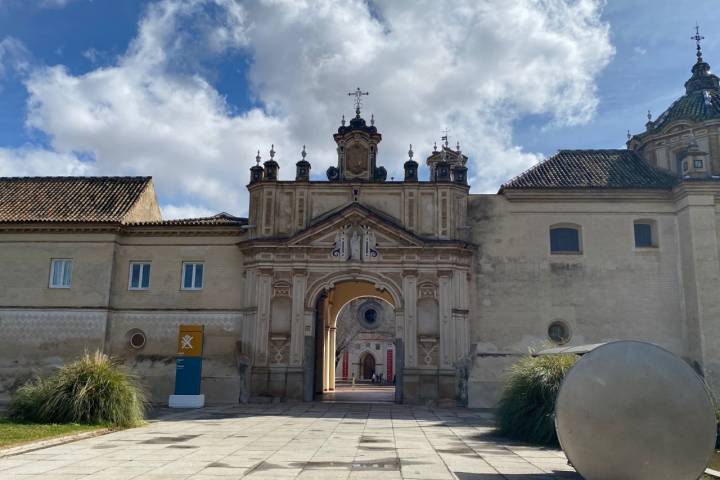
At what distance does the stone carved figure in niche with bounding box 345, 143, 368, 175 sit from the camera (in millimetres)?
29781

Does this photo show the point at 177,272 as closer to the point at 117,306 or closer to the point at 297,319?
the point at 117,306

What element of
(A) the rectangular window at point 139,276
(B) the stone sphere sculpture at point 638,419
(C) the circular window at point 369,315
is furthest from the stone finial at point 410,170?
(C) the circular window at point 369,315

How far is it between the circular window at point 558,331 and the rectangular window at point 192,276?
15.8 meters

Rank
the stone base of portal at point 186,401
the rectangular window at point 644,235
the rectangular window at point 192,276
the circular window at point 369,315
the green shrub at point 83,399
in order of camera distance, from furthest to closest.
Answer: the circular window at point 369,315, the rectangular window at point 192,276, the rectangular window at point 644,235, the stone base of portal at point 186,401, the green shrub at point 83,399

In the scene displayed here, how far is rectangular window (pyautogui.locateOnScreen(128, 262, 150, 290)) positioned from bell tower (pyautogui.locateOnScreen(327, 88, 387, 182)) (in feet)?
31.1

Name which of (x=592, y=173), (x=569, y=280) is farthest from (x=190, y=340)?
(x=592, y=173)

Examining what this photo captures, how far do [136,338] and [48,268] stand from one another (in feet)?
17.2

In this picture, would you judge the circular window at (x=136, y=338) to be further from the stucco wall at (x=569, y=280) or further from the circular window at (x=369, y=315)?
the circular window at (x=369, y=315)

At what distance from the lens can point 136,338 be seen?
2869cm

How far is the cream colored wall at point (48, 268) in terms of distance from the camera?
28.8 metres

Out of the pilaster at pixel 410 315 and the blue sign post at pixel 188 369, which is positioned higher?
the pilaster at pixel 410 315

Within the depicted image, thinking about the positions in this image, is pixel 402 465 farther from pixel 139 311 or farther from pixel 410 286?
pixel 139 311

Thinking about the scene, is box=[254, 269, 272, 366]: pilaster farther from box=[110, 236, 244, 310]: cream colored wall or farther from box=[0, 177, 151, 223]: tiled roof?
box=[0, 177, 151, 223]: tiled roof

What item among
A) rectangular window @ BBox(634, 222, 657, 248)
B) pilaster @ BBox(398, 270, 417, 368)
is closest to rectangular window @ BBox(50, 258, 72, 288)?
pilaster @ BBox(398, 270, 417, 368)
